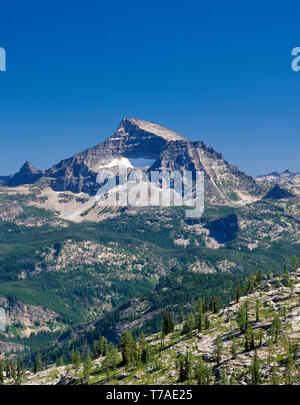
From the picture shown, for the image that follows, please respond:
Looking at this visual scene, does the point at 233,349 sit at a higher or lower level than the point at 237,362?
higher

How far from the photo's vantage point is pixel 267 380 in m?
144

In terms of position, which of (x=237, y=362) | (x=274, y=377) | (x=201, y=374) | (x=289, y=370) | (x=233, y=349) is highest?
(x=289, y=370)

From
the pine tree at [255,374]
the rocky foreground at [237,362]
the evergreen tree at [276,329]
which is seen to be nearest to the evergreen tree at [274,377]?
the rocky foreground at [237,362]

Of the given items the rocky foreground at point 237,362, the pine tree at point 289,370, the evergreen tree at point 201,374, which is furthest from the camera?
the evergreen tree at point 201,374

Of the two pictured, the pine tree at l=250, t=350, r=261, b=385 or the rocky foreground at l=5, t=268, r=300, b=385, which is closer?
the pine tree at l=250, t=350, r=261, b=385

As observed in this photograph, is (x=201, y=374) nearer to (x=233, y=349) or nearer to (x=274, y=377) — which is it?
(x=233, y=349)

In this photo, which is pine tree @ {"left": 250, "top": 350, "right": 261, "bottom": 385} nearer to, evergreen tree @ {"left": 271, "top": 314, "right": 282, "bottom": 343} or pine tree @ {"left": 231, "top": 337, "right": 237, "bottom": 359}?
pine tree @ {"left": 231, "top": 337, "right": 237, "bottom": 359}

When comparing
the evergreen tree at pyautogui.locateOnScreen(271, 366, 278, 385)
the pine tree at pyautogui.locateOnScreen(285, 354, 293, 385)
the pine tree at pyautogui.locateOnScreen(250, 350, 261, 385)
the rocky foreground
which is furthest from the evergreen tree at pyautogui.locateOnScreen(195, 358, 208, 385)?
the pine tree at pyautogui.locateOnScreen(285, 354, 293, 385)

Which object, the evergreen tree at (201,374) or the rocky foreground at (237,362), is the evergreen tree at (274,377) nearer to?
the rocky foreground at (237,362)

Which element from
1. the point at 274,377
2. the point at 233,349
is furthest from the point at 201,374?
the point at 274,377

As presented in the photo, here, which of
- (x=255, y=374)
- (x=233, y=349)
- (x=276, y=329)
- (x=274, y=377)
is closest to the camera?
(x=274, y=377)

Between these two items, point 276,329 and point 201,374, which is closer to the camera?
point 201,374
